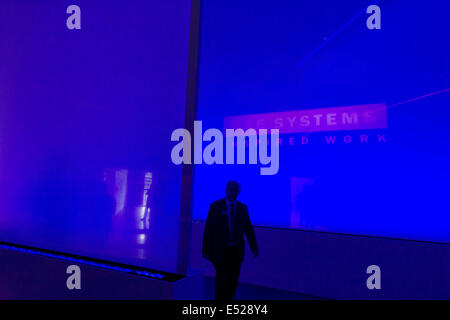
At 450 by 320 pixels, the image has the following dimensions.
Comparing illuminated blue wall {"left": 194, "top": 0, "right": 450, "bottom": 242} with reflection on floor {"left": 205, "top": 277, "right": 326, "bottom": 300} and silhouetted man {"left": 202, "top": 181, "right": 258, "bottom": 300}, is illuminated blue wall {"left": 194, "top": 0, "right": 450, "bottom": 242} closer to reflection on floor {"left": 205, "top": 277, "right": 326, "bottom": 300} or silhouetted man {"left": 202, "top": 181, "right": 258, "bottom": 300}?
reflection on floor {"left": 205, "top": 277, "right": 326, "bottom": 300}

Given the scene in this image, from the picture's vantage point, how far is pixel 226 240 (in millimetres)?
2934

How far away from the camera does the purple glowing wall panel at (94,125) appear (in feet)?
7.86

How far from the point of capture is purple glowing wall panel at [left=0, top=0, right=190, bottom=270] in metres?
2.40

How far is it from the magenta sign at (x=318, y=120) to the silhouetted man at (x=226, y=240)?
4.27 ft

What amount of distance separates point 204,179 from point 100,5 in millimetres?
2487

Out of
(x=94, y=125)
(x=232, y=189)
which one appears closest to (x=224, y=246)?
(x=232, y=189)

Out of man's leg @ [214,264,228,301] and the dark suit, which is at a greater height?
the dark suit

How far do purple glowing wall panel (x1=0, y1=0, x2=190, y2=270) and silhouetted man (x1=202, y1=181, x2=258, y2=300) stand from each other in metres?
0.76

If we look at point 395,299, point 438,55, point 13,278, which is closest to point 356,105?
point 438,55

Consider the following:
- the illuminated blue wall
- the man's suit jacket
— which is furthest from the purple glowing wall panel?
the illuminated blue wall

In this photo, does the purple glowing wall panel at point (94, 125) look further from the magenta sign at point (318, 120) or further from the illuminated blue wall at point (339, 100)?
the magenta sign at point (318, 120)

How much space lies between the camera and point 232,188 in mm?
2963

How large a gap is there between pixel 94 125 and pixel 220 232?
158 centimetres

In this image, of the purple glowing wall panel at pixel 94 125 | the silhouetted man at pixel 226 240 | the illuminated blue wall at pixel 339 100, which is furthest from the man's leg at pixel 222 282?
the illuminated blue wall at pixel 339 100
